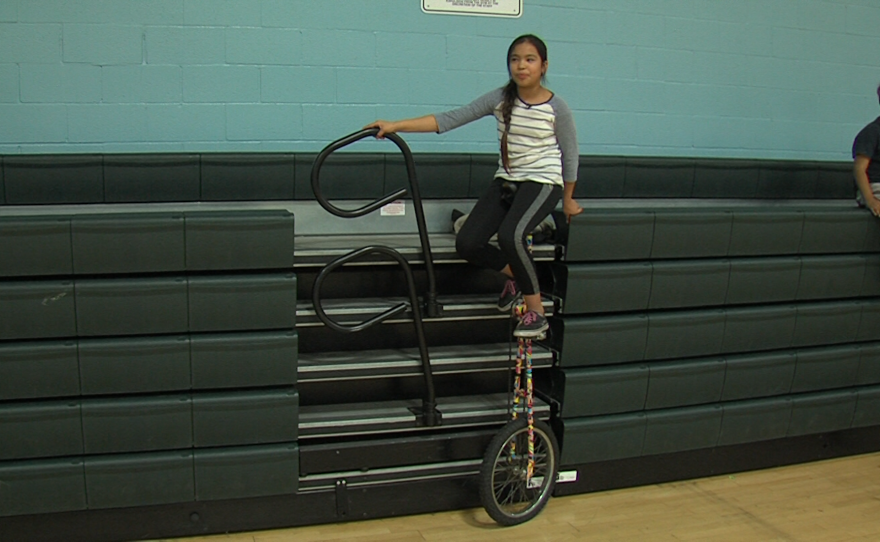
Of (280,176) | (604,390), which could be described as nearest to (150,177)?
(280,176)

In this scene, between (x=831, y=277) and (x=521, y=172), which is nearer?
(x=521, y=172)

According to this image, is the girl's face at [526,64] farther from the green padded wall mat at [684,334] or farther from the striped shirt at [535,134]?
the green padded wall mat at [684,334]

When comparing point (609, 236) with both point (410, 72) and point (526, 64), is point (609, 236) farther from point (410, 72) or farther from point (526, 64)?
point (410, 72)

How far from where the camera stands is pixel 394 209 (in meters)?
3.55

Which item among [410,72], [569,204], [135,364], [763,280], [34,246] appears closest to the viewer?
[34,246]

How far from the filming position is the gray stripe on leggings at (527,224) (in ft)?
9.70

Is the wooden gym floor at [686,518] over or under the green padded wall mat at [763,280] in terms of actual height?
under

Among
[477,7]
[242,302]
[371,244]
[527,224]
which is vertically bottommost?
[242,302]

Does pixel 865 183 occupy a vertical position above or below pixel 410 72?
below

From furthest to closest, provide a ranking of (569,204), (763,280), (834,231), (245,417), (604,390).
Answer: (834,231), (763,280), (604,390), (569,204), (245,417)

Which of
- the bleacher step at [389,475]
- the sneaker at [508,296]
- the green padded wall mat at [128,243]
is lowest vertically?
the bleacher step at [389,475]

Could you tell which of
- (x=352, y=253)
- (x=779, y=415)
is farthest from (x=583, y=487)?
(x=352, y=253)

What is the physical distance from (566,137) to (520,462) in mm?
1172

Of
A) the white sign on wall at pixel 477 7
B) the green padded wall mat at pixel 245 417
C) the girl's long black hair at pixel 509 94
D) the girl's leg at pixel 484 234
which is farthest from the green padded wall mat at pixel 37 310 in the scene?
the white sign on wall at pixel 477 7
